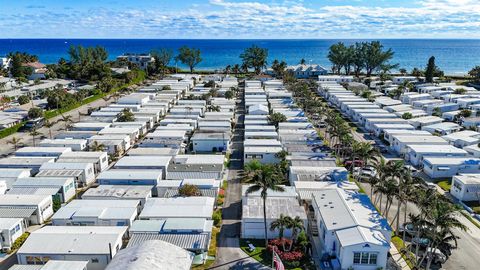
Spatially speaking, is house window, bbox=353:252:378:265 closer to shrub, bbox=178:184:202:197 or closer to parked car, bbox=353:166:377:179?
shrub, bbox=178:184:202:197

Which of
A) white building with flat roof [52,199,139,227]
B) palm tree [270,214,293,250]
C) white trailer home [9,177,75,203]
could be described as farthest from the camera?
white trailer home [9,177,75,203]

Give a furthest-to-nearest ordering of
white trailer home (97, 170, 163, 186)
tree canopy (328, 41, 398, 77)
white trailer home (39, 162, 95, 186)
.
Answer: tree canopy (328, 41, 398, 77) → white trailer home (39, 162, 95, 186) → white trailer home (97, 170, 163, 186)

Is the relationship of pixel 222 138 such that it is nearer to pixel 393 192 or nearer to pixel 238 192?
pixel 238 192

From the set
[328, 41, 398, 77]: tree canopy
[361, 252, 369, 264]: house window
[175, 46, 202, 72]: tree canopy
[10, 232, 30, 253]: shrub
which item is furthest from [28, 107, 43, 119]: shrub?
[328, 41, 398, 77]: tree canopy

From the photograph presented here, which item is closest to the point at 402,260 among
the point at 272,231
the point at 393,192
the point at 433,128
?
the point at 393,192

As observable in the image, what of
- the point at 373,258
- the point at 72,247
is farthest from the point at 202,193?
the point at 373,258

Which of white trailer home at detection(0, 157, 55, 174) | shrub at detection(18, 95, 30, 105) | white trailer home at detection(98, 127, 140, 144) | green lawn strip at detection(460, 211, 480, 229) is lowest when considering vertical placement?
green lawn strip at detection(460, 211, 480, 229)

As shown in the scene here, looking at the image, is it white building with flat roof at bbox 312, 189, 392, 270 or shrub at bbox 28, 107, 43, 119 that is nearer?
white building with flat roof at bbox 312, 189, 392, 270
